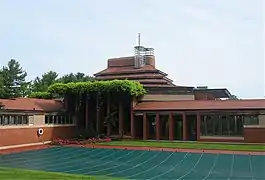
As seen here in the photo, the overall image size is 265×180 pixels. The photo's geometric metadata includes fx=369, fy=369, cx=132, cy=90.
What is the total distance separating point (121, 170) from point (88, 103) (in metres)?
18.5

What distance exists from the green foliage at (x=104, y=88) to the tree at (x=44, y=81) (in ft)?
67.7

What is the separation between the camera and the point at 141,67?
132 feet

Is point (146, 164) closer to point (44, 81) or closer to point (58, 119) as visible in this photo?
point (58, 119)

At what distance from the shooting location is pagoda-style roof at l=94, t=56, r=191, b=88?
1473 inches

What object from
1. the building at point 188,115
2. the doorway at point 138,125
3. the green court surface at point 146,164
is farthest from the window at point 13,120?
the doorway at point 138,125

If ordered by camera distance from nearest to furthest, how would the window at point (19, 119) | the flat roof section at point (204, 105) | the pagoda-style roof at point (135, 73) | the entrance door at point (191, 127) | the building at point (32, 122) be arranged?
the building at point (32, 122)
the window at point (19, 119)
the flat roof section at point (204, 105)
the entrance door at point (191, 127)
the pagoda-style roof at point (135, 73)

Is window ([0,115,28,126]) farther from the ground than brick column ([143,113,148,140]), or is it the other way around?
window ([0,115,28,126])

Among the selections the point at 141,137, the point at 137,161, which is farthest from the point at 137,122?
the point at 137,161

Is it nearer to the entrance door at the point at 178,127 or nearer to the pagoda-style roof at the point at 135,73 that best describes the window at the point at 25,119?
the entrance door at the point at 178,127

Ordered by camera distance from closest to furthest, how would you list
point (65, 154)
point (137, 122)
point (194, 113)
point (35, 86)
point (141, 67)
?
1. point (65, 154)
2. point (194, 113)
3. point (137, 122)
4. point (141, 67)
5. point (35, 86)

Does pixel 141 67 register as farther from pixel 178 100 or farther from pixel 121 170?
pixel 121 170

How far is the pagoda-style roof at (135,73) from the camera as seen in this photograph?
3741 centimetres

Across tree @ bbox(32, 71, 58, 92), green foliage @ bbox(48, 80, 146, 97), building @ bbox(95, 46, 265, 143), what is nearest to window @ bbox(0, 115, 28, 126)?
green foliage @ bbox(48, 80, 146, 97)

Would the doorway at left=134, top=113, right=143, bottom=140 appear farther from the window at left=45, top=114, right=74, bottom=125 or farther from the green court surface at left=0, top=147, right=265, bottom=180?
the green court surface at left=0, top=147, right=265, bottom=180
